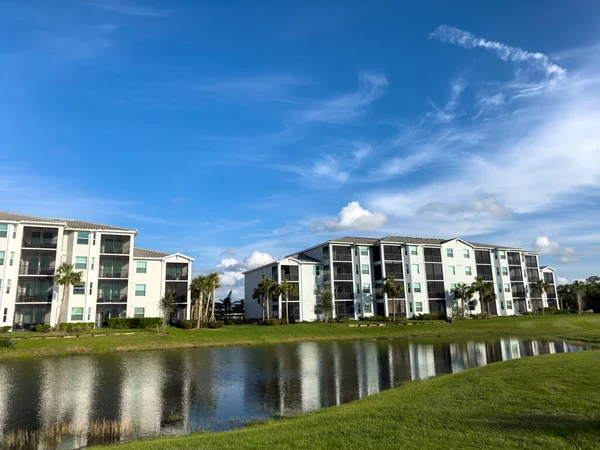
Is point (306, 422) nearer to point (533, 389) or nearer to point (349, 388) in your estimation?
point (533, 389)

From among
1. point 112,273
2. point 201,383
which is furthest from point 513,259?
point 201,383

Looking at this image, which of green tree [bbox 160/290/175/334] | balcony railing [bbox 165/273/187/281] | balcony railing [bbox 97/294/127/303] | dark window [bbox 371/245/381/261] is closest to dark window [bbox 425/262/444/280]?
dark window [bbox 371/245/381/261]

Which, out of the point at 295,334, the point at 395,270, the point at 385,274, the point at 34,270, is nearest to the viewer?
the point at 34,270

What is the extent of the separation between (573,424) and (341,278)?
234 ft

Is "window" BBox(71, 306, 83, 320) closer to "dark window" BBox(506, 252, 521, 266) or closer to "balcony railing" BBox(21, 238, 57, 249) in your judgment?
"balcony railing" BBox(21, 238, 57, 249)

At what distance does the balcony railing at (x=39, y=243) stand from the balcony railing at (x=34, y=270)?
2.75 metres

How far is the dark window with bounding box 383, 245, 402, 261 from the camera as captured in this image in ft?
276

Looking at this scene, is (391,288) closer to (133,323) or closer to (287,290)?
(287,290)

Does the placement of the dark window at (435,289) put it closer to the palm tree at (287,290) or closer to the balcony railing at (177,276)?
the palm tree at (287,290)

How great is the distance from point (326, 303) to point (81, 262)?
39.1 meters

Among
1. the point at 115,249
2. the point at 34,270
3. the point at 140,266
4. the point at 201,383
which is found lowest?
the point at 201,383

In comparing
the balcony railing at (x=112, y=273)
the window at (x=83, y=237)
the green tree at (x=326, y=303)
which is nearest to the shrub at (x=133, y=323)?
the balcony railing at (x=112, y=273)

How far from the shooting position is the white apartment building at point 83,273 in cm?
5681

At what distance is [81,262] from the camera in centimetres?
6219
